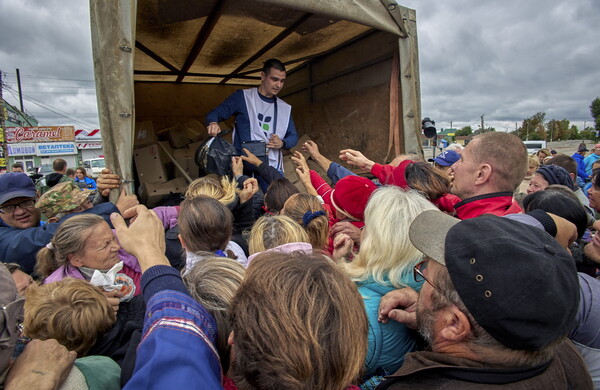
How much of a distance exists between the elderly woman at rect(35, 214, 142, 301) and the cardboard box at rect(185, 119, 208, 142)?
4.26 metres

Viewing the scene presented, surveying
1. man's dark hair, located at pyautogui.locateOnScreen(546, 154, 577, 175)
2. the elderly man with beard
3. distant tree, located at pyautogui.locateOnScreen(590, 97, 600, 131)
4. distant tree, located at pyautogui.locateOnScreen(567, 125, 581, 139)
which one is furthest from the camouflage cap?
distant tree, located at pyautogui.locateOnScreen(567, 125, 581, 139)

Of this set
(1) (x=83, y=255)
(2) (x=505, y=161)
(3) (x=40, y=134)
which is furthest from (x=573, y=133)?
Answer: (3) (x=40, y=134)

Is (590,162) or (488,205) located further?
(590,162)

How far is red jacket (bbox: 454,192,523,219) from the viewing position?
6.59 feet

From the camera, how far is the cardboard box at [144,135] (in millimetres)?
5371

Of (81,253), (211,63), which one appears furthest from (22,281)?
(211,63)

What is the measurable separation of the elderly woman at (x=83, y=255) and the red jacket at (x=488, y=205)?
6.61 ft

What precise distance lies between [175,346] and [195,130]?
19.8 ft

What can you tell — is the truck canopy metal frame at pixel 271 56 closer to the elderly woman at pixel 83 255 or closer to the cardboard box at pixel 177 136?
the cardboard box at pixel 177 136

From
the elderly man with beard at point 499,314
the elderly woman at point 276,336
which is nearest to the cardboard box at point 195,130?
the elderly woman at point 276,336

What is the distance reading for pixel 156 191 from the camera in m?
4.95

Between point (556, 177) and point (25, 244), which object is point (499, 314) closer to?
point (25, 244)

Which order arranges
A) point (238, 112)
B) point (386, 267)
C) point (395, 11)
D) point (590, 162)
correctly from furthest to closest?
1. point (590, 162)
2. point (238, 112)
3. point (395, 11)
4. point (386, 267)

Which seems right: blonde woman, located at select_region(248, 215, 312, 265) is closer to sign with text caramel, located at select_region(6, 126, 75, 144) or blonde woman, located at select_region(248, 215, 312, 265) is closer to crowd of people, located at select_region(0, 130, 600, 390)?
crowd of people, located at select_region(0, 130, 600, 390)
